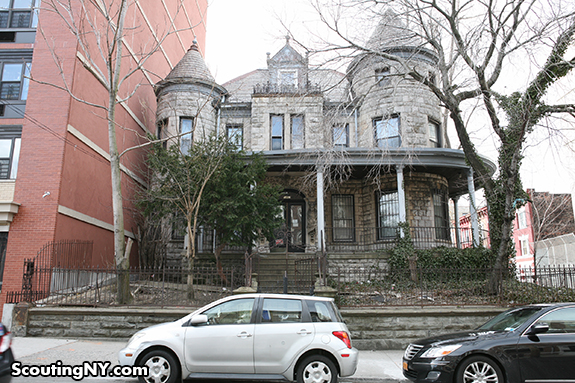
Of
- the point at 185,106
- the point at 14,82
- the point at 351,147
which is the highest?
the point at 185,106

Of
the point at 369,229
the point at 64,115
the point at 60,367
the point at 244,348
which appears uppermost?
the point at 64,115

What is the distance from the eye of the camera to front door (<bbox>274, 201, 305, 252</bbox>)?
59.1 ft

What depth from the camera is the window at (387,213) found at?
57.0ft

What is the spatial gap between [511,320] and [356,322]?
359 cm

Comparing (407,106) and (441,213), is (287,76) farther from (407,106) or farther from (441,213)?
(441,213)

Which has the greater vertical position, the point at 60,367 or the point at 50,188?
the point at 50,188

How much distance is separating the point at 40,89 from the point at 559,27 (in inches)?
652

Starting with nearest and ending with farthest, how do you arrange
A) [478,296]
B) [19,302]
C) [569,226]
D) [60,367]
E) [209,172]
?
[60,367], [19,302], [478,296], [209,172], [569,226]

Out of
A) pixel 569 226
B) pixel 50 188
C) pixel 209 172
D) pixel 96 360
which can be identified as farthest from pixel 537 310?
pixel 569 226

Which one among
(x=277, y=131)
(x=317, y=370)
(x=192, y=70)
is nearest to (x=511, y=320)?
(x=317, y=370)

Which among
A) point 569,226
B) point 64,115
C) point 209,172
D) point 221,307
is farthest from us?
point 569,226

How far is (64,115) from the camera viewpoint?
563 inches

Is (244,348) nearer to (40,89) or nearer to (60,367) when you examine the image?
(60,367)

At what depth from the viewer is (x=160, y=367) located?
5699 millimetres
